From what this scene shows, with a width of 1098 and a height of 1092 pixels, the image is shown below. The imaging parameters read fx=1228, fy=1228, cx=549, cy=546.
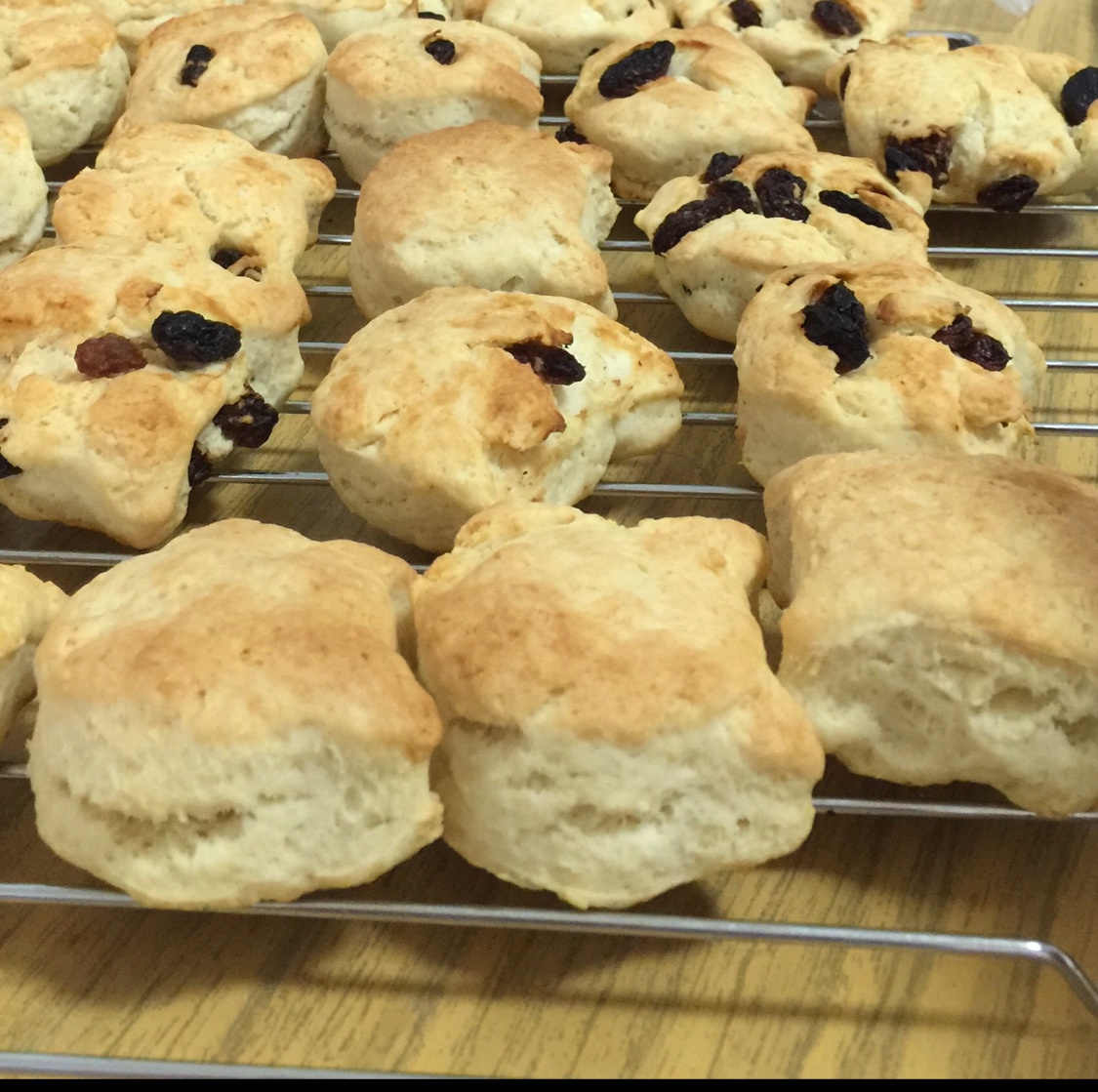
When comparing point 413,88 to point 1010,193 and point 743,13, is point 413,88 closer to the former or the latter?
point 743,13

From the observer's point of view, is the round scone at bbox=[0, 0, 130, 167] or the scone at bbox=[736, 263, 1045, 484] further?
the round scone at bbox=[0, 0, 130, 167]

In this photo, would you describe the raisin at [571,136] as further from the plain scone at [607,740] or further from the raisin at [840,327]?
the plain scone at [607,740]

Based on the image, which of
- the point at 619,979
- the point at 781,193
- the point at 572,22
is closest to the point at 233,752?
the point at 619,979

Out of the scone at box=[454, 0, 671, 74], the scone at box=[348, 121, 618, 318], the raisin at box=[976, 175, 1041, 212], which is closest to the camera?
the scone at box=[348, 121, 618, 318]

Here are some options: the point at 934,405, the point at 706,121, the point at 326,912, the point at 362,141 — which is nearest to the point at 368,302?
the point at 362,141

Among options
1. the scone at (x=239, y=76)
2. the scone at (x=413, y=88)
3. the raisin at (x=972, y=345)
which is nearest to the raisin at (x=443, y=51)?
the scone at (x=413, y=88)

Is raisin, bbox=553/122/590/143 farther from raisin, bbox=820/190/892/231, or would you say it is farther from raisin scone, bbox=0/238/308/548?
raisin scone, bbox=0/238/308/548

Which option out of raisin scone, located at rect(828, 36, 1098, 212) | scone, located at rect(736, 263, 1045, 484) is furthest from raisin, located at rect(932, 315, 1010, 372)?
raisin scone, located at rect(828, 36, 1098, 212)
